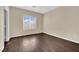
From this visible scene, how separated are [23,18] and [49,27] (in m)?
2.65

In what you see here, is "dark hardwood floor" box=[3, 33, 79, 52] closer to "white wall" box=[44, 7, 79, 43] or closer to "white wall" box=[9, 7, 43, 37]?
"white wall" box=[44, 7, 79, 43]

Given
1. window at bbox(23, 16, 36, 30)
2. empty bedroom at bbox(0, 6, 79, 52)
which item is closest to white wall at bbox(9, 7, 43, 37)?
empty bedroom at bbox(0, 6, 79, 52)

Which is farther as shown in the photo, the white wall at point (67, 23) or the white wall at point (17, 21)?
the white wall at point (17, 21)

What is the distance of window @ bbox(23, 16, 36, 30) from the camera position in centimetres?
694

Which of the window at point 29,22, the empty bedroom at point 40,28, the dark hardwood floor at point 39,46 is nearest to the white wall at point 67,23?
the empty bedroom at point 40,28

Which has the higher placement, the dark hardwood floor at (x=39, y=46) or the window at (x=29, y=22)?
the window at (x=29, y=22)

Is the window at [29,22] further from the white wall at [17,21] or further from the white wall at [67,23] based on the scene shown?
the white wall at [67,23]

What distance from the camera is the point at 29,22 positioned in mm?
7434

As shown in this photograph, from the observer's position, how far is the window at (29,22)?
273 inches

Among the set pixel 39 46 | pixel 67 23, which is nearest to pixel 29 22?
pixel 67 23

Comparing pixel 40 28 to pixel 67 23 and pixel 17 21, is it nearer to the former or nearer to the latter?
pixel 17 21

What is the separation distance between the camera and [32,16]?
7551 millimetres

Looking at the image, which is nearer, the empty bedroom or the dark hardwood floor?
the dark hardwood floor
